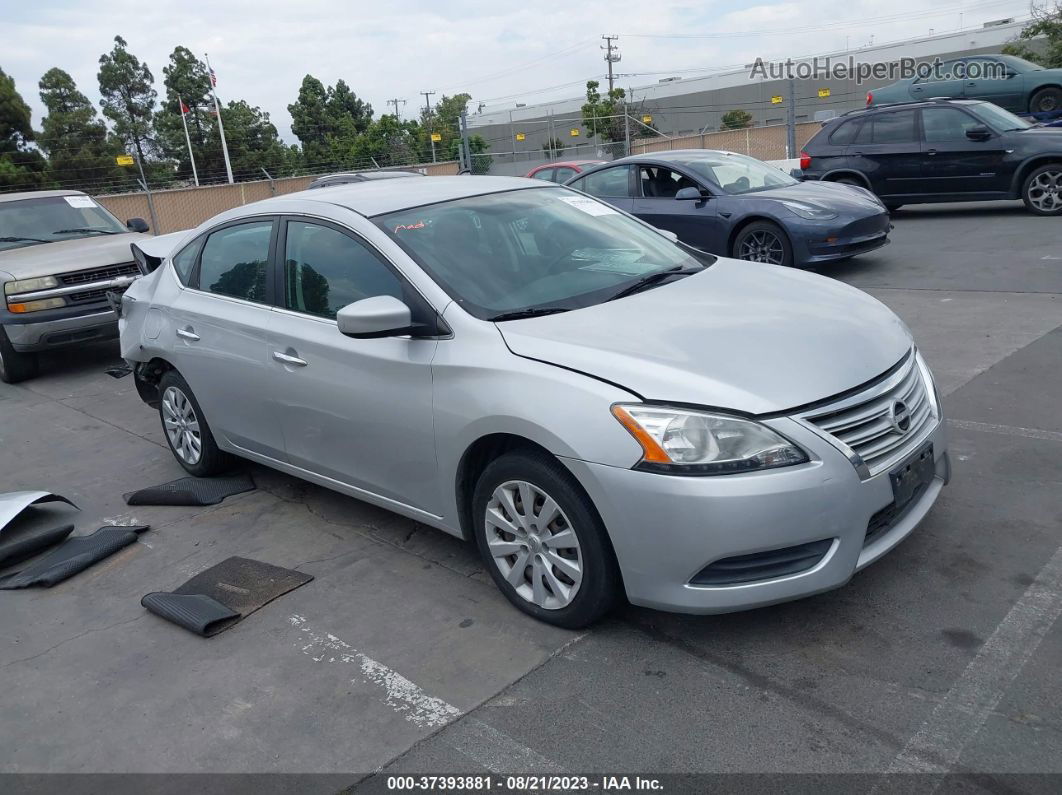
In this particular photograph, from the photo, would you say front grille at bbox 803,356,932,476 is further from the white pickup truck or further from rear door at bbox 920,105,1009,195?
rear door at bbox 920,105,1009,195

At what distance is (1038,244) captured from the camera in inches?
399

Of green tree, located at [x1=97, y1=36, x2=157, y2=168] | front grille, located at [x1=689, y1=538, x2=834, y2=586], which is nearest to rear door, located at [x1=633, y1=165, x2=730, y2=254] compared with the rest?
front grille, located at [x1=689, y1=538, x2=834, y2=586]

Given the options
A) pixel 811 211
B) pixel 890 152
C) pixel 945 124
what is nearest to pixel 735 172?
pixel 811 211

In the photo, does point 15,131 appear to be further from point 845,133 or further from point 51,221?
point 845,133

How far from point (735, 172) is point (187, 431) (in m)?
6.88

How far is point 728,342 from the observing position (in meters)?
3.44

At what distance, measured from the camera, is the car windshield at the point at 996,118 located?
12055mm

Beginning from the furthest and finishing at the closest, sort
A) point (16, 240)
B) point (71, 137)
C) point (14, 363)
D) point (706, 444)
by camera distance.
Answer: point (71, 137)
point (16, 240)
point (14, 363)
point (706, 444)

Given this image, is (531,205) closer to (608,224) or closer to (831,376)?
(608,224)

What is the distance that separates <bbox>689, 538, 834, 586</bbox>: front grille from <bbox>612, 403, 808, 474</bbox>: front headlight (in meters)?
0.31

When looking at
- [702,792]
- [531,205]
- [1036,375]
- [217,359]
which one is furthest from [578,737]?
[1036,375]

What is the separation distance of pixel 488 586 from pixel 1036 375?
398 cm

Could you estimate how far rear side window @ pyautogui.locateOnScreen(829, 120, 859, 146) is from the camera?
13133mm

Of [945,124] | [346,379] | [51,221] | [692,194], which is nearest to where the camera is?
[346,379]
